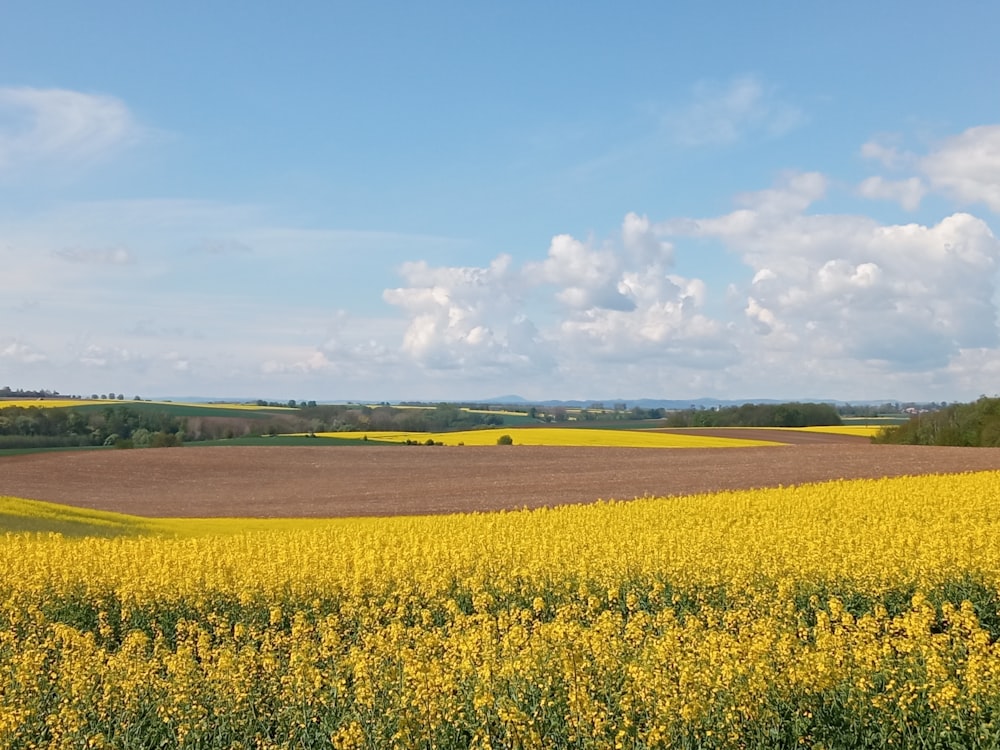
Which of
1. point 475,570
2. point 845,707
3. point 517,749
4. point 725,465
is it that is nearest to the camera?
point 517,749

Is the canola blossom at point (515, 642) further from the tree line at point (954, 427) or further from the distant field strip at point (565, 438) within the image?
the tree line at point (954, 427)

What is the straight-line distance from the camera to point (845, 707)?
7.39 meters

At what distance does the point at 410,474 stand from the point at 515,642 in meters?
34.7

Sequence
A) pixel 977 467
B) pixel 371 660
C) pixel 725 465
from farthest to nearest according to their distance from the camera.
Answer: pixel 725 465 → pixel 977 467 → pixel 371 660

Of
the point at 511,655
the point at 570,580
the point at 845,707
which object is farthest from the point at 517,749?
the point at 570,580

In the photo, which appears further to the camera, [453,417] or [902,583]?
[453,417]

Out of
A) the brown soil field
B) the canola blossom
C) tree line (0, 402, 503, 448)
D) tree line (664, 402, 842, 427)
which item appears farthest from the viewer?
tree line (664, 402, 842, 427)

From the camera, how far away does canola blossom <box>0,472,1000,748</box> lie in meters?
7.01

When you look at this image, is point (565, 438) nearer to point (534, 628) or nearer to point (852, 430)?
point (852, 430)

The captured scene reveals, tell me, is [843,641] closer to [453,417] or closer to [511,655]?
[511,655]

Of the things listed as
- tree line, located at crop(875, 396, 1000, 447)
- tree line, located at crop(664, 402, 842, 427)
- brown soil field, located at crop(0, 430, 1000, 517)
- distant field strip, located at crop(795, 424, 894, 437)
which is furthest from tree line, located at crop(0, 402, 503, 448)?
tree line, located at crop(875, 396, 1000, 447)

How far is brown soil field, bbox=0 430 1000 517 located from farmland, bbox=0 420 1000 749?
636 centimetres

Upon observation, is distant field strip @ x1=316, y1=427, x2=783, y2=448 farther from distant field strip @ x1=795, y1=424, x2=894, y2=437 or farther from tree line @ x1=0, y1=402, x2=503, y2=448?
distant field strip @ x1=795, y1=424, x2=894, y2=437

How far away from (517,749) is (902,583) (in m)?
7.72
